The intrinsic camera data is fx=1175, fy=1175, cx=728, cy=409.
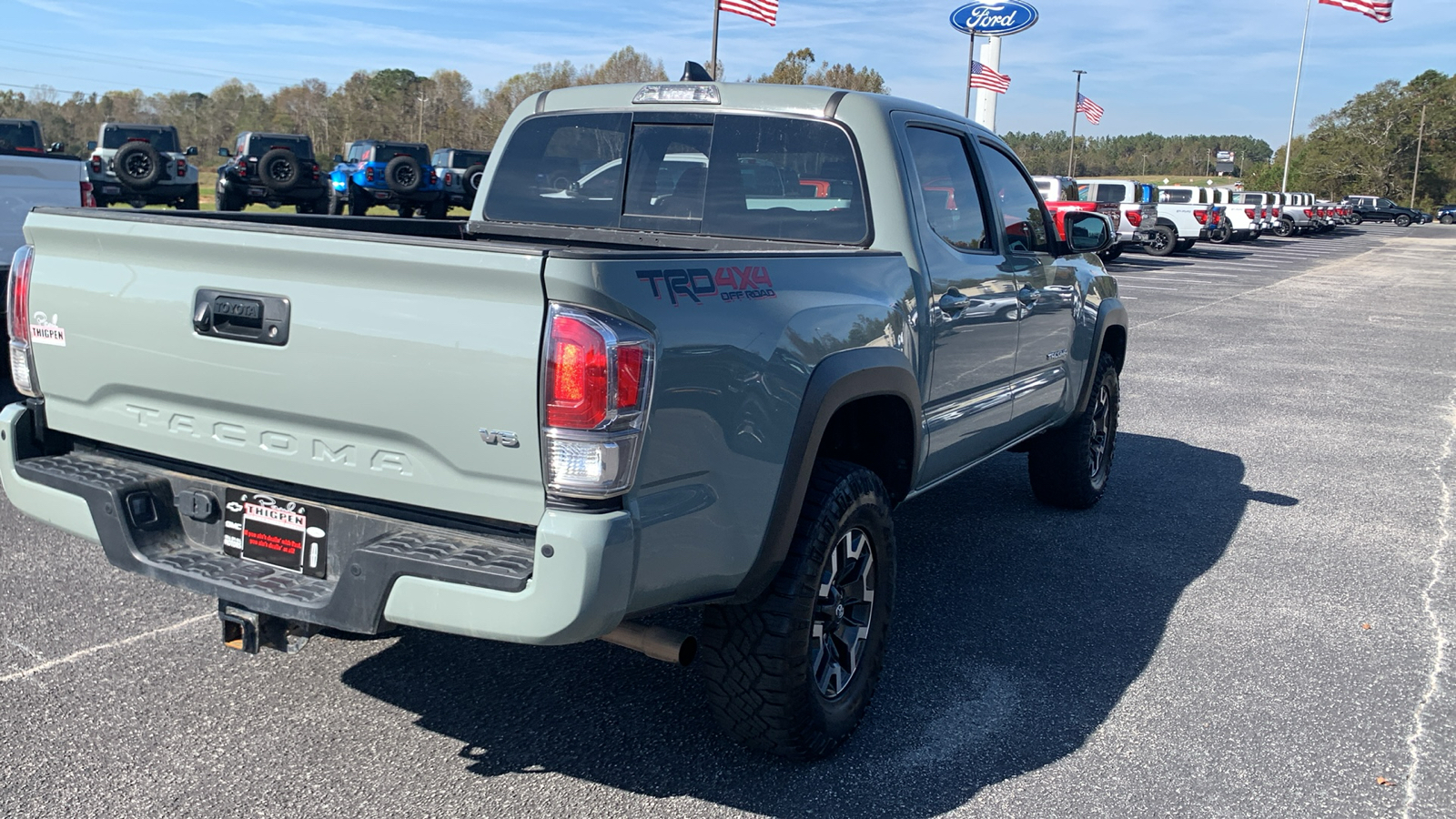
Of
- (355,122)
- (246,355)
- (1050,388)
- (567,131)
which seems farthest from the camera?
(355,122)

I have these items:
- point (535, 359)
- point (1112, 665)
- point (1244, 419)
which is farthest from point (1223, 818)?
point (1244, 419)

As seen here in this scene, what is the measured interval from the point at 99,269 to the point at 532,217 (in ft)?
5.93

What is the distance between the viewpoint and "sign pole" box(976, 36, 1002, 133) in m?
26.4

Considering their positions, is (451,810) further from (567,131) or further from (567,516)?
(567,131)

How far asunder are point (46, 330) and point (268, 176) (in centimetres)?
2207

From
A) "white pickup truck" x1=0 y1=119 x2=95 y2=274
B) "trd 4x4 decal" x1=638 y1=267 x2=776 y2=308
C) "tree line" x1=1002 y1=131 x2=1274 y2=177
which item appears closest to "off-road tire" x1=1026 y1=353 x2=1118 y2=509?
"trd 4x4 decal" x1=638 y1=267 x2=776 y2=308

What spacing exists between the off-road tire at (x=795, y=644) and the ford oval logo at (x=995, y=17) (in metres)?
24.5

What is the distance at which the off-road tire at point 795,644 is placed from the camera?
3.08 m

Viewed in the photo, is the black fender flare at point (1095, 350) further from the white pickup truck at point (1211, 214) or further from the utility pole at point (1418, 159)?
the utility pole at point (1418, 159)

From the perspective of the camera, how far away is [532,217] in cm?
456

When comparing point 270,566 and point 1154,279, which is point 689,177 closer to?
point 270,566

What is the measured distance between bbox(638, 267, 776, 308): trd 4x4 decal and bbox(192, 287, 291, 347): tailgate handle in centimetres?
86

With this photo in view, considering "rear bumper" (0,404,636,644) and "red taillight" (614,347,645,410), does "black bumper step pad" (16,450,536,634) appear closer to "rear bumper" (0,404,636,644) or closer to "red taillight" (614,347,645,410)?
"rear bumper" (0,404,636,644)

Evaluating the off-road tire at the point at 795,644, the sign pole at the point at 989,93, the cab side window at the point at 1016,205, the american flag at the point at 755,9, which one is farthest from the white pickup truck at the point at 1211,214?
the off-road tire at the point at 795,644
